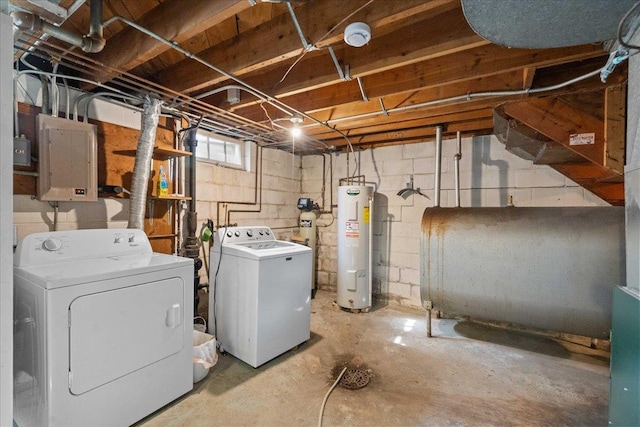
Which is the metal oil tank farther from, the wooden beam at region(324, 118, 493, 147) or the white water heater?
the wooden beam at region(324, 118, 493, 147)

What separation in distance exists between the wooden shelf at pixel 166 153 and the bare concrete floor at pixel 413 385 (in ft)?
5.89

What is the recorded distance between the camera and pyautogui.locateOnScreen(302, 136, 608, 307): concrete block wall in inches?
119

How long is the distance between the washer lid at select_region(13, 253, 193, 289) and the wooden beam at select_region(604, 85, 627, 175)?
8.58 ft

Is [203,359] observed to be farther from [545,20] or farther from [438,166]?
[438,166]

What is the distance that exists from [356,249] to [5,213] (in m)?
3.04

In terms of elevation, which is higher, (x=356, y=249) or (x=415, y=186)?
(x=415, y=186)

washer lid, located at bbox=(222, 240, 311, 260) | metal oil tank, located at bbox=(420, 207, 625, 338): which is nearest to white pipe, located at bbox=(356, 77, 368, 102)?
metal oil tank, located at bbox=(420, 207, 625, 338)

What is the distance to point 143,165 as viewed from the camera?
2.21 m

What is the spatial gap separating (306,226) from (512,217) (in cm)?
250

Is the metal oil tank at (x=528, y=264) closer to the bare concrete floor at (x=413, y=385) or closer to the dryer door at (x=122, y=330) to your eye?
the bare concrete floor at (x=413, y=385)

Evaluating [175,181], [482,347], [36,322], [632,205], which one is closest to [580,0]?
[632,205]

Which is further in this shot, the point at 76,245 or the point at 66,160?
the point at 66,160

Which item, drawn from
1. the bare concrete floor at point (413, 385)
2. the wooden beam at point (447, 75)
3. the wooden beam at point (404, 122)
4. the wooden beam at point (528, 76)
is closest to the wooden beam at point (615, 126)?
the wooden beam at point (447, 75)

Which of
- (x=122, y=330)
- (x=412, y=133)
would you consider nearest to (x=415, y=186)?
(x=412, y=133)
